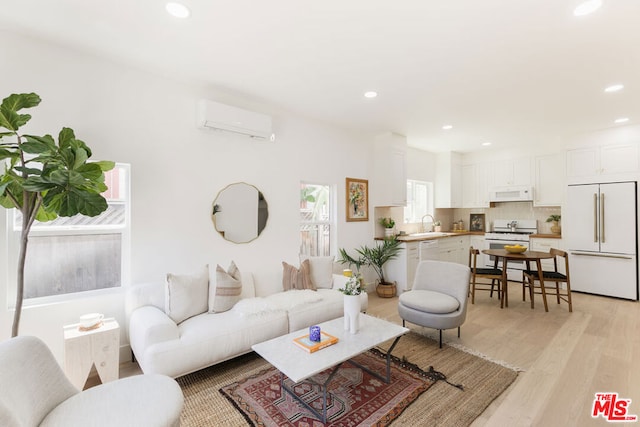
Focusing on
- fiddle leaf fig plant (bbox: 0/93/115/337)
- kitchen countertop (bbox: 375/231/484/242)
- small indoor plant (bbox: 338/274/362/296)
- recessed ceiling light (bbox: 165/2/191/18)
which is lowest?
small indoor plant (bbox: 338/274/362/296)

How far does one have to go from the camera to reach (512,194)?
5.88 m

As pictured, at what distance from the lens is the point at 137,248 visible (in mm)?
2768

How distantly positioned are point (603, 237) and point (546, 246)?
90cm

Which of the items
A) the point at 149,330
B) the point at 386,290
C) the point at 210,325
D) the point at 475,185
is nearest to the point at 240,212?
the point at 210,325

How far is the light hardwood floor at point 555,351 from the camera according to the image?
6.62 ft

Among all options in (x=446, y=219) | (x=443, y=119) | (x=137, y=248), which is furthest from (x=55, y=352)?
(x=446, y=219)

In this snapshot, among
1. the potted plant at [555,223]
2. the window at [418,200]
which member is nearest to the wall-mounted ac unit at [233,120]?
the window at [418,200]

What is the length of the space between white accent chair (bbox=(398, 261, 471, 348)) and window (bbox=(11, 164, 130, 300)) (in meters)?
2.88

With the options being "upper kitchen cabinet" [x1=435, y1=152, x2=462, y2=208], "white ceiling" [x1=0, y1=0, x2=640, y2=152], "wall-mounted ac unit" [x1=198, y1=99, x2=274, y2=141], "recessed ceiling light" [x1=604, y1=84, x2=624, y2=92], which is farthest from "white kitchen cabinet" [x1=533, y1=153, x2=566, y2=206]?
"wall-mounted ac unit" [x1=198, y1=99, x2=274, y2=141]

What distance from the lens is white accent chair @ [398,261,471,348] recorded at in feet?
9.50

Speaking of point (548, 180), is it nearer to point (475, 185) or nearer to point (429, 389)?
point (475, 185)

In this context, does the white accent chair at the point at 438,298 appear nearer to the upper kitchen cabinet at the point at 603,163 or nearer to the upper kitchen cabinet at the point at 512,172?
the upper kitchen cabinet at the point at 603,163

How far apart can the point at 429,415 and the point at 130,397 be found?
181 centimetres
